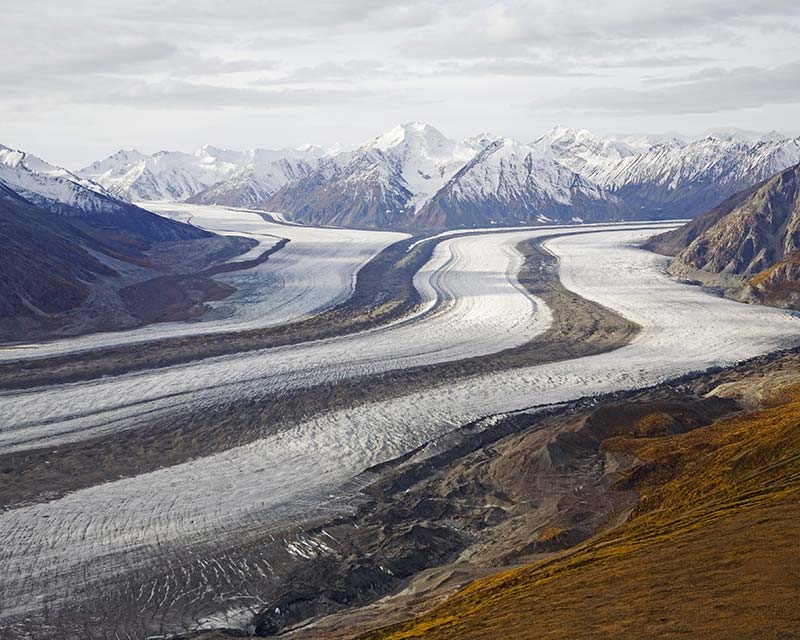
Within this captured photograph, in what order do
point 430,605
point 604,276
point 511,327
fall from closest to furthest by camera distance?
point 430,605, point 511,327, point 604,276

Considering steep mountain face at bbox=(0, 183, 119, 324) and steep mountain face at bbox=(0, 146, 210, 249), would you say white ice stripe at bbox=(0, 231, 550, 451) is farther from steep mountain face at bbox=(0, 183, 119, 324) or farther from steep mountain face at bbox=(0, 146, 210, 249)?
steep mountain face at bbox=(0, 146, 210, 249)

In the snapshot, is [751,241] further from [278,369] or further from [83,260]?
[83,260]

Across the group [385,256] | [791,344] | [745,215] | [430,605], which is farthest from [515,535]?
[385,256]

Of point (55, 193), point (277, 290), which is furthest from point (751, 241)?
point (55, 193)

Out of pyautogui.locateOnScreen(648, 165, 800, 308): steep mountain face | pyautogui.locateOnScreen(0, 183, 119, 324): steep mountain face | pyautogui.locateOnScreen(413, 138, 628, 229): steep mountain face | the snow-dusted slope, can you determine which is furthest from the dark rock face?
pyautogui.locateOnScreen(413, 138, 628, 229): steep mountain face

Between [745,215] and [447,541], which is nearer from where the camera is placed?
[447,541]

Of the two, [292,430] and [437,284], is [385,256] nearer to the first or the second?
[437,284]
